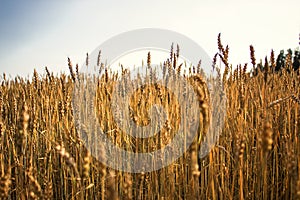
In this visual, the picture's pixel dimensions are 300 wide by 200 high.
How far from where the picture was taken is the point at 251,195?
124 cm

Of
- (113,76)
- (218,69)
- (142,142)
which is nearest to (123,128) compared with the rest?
(142,142)

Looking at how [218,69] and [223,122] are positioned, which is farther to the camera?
[218,69]

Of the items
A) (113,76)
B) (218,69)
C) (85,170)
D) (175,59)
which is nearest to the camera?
(85,170)

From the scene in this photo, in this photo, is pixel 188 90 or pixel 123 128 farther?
pixel 188 90

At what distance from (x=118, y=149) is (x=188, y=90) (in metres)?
0.49

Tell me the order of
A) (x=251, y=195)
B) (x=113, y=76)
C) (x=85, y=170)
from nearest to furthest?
(x=85, y=170)
(x=251, y=195)
(x=113, y=76)

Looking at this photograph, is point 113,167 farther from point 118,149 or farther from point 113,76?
point 113,76

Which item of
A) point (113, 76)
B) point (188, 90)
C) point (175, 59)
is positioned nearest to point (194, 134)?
point (188, 90)

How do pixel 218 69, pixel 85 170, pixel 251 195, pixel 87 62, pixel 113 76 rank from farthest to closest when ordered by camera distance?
pixel 113 76 → pixel 87 62 → pixel 218 69 → pixel 251 195 → pixel 85 170

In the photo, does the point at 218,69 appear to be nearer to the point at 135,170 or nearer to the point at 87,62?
the point at 135,170

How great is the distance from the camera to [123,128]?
152cm

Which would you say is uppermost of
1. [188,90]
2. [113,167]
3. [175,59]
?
[175,59]

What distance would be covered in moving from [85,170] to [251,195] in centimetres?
83

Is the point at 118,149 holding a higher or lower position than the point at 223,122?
lower
